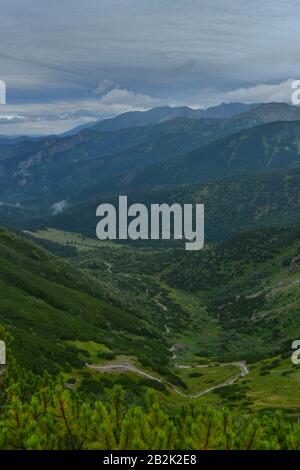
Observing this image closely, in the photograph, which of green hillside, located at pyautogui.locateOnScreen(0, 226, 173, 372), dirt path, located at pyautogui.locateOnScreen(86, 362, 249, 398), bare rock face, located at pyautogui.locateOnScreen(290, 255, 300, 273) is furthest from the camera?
bare rock face, located at pyautogui.locateOnScreen(290, 255, 300, 273)

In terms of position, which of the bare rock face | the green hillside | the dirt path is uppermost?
the bare rock face

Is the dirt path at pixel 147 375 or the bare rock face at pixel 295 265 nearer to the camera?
the dirt path at pixel 147 375

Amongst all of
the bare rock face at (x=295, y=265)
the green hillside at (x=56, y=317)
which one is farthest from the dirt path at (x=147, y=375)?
the bare rock face at (x=295, y=265)

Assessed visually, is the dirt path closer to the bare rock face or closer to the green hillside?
the green hillside

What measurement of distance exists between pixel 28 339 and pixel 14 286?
42.2 meters

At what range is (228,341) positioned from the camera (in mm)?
132500

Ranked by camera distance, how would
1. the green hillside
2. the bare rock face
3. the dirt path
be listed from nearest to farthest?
the green hillside → the dirt path → the bare rock face

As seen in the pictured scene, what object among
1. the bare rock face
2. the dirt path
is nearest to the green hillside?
the dirt path

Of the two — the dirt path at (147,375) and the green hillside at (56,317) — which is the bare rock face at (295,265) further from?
the dirt path at (147,375)

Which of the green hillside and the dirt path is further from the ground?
the green hillside

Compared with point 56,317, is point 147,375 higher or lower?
lower

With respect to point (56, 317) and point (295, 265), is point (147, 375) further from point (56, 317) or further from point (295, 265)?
point (295, 265)

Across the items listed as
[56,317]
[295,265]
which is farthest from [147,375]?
[295,265]

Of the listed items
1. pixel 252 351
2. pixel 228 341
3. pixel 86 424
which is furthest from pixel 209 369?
pixel 86 424
